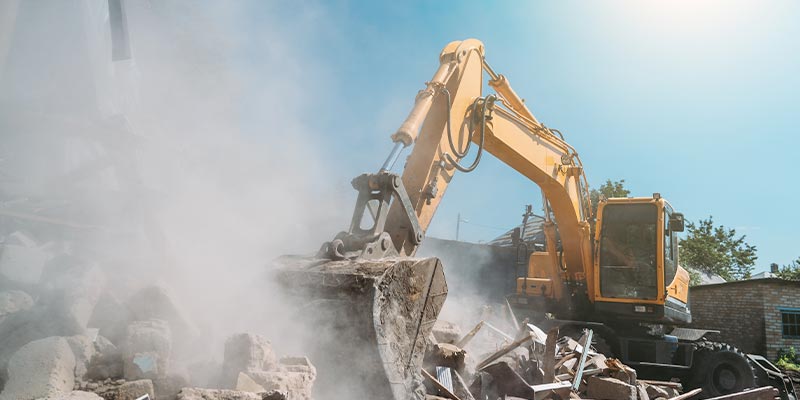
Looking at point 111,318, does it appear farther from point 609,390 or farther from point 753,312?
point 753,312

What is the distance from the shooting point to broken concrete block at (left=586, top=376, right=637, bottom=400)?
4.54m

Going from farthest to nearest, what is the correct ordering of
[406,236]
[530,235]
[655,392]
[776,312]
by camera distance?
[530,235]
[776,312]
[655,392]
[406,236]

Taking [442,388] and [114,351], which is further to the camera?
[442,388]

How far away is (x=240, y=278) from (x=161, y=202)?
6.50ft

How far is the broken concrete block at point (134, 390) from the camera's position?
7.02 feet

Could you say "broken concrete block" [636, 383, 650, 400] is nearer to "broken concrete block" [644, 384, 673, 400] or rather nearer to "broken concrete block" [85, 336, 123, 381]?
"broken concrete block" [644, 384, 673, 400]

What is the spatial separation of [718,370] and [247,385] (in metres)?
7.37

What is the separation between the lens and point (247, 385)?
2121mm

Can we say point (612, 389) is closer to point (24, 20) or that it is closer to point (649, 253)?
point (649, 253)

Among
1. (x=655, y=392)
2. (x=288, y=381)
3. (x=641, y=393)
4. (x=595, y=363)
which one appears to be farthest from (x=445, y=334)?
(x=288, y=381)

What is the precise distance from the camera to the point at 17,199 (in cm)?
422

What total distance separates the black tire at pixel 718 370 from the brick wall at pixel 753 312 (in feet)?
33.9

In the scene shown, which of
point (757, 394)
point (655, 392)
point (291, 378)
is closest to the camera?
point (291, 378)

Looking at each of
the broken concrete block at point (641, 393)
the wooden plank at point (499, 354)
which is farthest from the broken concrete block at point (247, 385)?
the broken concrete block at point (641, 393)
